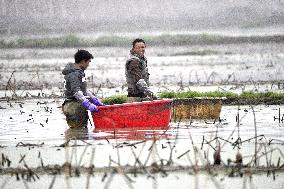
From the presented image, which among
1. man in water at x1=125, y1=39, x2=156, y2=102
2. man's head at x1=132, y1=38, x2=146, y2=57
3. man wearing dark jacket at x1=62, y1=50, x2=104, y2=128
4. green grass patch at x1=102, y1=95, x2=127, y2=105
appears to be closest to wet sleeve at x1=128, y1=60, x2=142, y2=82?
man in water at x1=125, y1=39, x2=156, y2=102

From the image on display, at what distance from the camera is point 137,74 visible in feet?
34.2

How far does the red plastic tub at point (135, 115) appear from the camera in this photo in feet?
32.1

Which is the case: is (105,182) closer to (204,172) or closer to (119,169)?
(119,169)

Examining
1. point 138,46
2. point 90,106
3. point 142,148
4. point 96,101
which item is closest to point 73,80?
point 96,101

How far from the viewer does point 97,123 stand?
400 inches

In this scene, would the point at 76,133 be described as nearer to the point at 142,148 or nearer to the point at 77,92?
the point at 77,92

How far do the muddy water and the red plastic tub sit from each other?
0.19 meters

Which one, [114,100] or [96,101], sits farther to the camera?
[114,100]

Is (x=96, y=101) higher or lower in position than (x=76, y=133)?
higher

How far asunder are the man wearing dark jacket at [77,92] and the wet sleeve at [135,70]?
0.69m

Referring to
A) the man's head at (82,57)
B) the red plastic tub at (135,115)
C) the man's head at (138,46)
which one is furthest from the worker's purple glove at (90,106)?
the man's head at (138,46)

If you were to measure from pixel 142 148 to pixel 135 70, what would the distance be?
358 cm

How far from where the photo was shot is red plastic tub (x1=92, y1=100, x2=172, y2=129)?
9.78 m

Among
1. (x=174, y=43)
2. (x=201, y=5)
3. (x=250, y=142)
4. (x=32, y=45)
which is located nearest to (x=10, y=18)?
(x=32, y=45)
